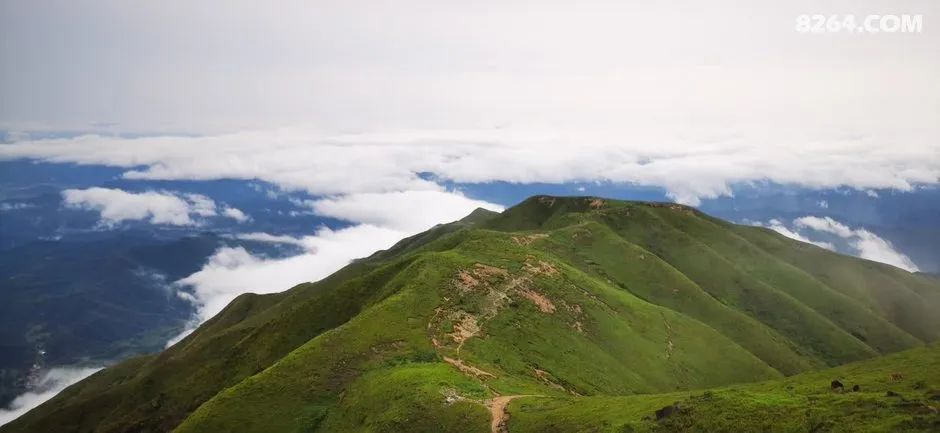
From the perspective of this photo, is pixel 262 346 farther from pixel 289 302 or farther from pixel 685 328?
pixel 289 302

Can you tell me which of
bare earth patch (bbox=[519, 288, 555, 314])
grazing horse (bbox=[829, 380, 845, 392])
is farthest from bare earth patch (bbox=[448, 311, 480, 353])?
grazing horse (bbox=[829, 380, 845, 392])

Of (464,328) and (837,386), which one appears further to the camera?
(464,328)

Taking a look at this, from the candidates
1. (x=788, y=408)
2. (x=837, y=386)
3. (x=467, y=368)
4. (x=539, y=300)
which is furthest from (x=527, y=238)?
(x=788, y=408)

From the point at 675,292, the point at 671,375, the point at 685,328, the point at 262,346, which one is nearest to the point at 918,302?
the point at 675,292

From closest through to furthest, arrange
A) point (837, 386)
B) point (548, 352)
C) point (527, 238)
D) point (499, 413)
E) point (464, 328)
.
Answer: point (837, 386) < point (499, 413) < point (548, 352) < point (464, 328) < point (527, 238)

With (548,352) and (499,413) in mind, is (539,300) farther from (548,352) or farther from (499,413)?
(499,413)

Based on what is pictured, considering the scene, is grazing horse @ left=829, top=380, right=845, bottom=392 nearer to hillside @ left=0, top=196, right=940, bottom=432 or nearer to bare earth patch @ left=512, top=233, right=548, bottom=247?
hillside @ left=0, top=196, right=940, bottom=432
